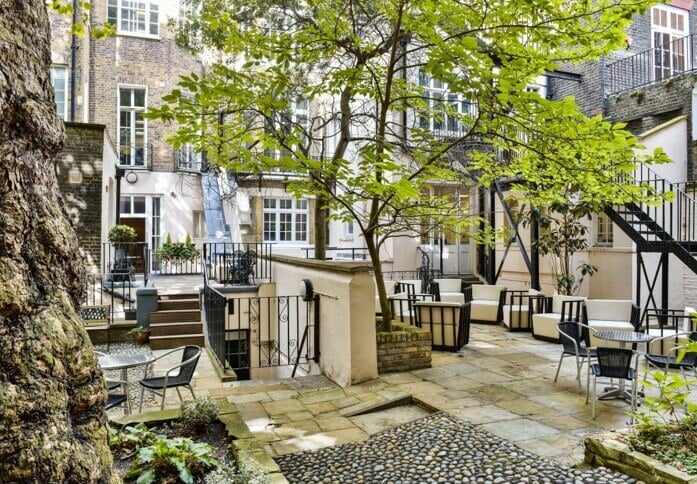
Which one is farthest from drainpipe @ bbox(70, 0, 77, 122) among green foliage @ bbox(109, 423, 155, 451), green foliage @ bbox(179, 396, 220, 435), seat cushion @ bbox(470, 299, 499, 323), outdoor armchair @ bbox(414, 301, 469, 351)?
green foliage @ bbox(109, 423, 155, 451)

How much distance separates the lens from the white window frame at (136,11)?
18.8m

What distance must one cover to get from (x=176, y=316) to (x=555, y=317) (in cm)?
756

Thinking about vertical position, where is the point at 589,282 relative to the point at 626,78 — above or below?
below

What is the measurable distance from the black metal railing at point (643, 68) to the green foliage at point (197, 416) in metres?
13.7

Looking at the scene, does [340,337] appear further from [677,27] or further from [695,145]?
[677,27]

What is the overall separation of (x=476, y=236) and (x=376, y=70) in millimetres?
3355

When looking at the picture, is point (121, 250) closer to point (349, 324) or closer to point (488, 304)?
point (349, 324)

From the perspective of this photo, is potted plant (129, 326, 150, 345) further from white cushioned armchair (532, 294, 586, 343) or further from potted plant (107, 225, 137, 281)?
white cushioned armchair (532, 294, 586, 343)

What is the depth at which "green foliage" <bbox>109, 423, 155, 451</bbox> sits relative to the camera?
3538 mm

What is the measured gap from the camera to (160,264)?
57.0ft

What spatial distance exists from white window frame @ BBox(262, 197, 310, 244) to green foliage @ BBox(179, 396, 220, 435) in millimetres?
15190

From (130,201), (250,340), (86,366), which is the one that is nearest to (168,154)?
(130,201)

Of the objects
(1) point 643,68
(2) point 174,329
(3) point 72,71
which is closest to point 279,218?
(3) point 72,71

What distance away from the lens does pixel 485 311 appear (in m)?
11.2
